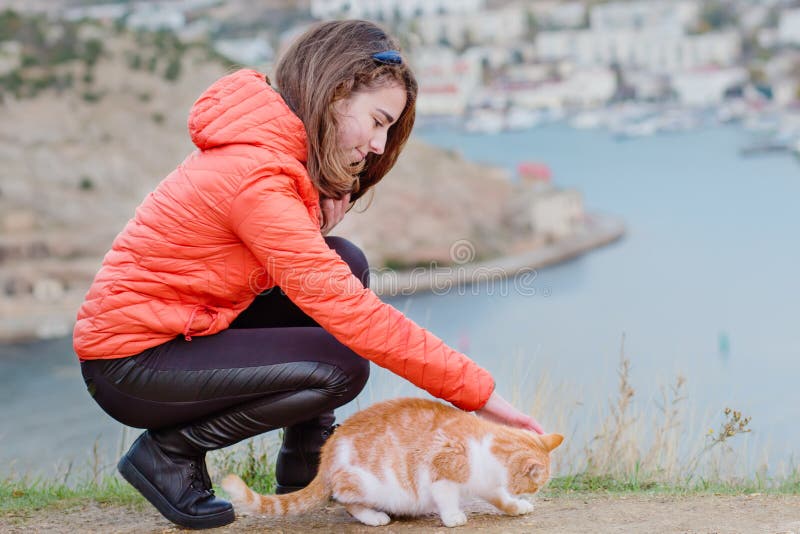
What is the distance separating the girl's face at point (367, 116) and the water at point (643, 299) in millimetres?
983

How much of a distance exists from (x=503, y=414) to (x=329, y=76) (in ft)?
2.15

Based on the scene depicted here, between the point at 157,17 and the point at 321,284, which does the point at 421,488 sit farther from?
the point at 157,17

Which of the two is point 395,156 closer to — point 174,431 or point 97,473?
point 174,431

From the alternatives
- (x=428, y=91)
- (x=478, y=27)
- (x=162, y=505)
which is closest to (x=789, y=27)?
(x=478, y=27)

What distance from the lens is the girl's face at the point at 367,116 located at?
152cm

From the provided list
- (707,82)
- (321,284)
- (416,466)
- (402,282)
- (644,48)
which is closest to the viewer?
(321,284)

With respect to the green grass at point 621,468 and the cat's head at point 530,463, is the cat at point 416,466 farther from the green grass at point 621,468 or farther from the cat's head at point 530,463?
the green grass at point 621,468

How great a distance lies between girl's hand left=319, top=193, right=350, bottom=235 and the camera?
1703mm

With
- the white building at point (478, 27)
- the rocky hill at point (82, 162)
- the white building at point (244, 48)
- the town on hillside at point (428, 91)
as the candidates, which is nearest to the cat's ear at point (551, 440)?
the town on hillside at point (428, 91)

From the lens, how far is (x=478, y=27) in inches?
1179

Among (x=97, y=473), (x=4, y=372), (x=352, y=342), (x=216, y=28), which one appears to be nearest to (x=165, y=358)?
(x=352, y=342)

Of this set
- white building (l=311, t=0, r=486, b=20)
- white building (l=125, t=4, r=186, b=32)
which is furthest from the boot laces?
white building (l=125, t=4, r=186, b=32)

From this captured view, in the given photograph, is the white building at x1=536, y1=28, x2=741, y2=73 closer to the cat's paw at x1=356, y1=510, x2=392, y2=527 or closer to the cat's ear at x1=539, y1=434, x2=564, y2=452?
the cat's ear at x1=539, y1=434, x2=564, y2=452

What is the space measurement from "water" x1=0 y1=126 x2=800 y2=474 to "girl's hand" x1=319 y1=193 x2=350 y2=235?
76 cm
